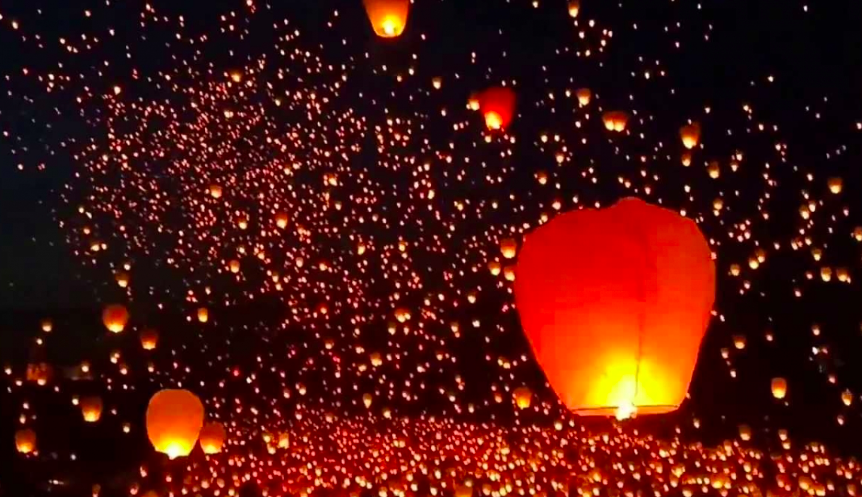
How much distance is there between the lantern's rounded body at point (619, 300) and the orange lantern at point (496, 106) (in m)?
2.12

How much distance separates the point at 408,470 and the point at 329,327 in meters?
1.51

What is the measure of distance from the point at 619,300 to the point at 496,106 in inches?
89.7

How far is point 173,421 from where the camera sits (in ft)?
18.0

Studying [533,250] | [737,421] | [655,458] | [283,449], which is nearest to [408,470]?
[283,449]

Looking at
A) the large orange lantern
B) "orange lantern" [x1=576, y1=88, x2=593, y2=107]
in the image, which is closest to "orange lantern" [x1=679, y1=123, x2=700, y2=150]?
"orange lantern" [x1=576, y1=88, x2=593, y2=107]

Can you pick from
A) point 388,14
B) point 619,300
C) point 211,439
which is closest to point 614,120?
point 388,14

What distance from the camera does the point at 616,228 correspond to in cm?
264

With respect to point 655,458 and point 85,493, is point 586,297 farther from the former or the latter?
point 85,493

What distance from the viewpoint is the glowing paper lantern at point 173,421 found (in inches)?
216

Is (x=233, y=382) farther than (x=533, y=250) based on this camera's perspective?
Yes

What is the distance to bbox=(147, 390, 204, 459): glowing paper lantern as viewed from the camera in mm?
5484

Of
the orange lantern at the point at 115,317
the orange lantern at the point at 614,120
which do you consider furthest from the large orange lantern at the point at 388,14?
the orange lantern at the point at 115,317

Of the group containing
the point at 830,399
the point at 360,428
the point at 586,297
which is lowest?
the point at 586,297

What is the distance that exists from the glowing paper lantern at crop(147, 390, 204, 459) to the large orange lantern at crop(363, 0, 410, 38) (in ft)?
7.62
